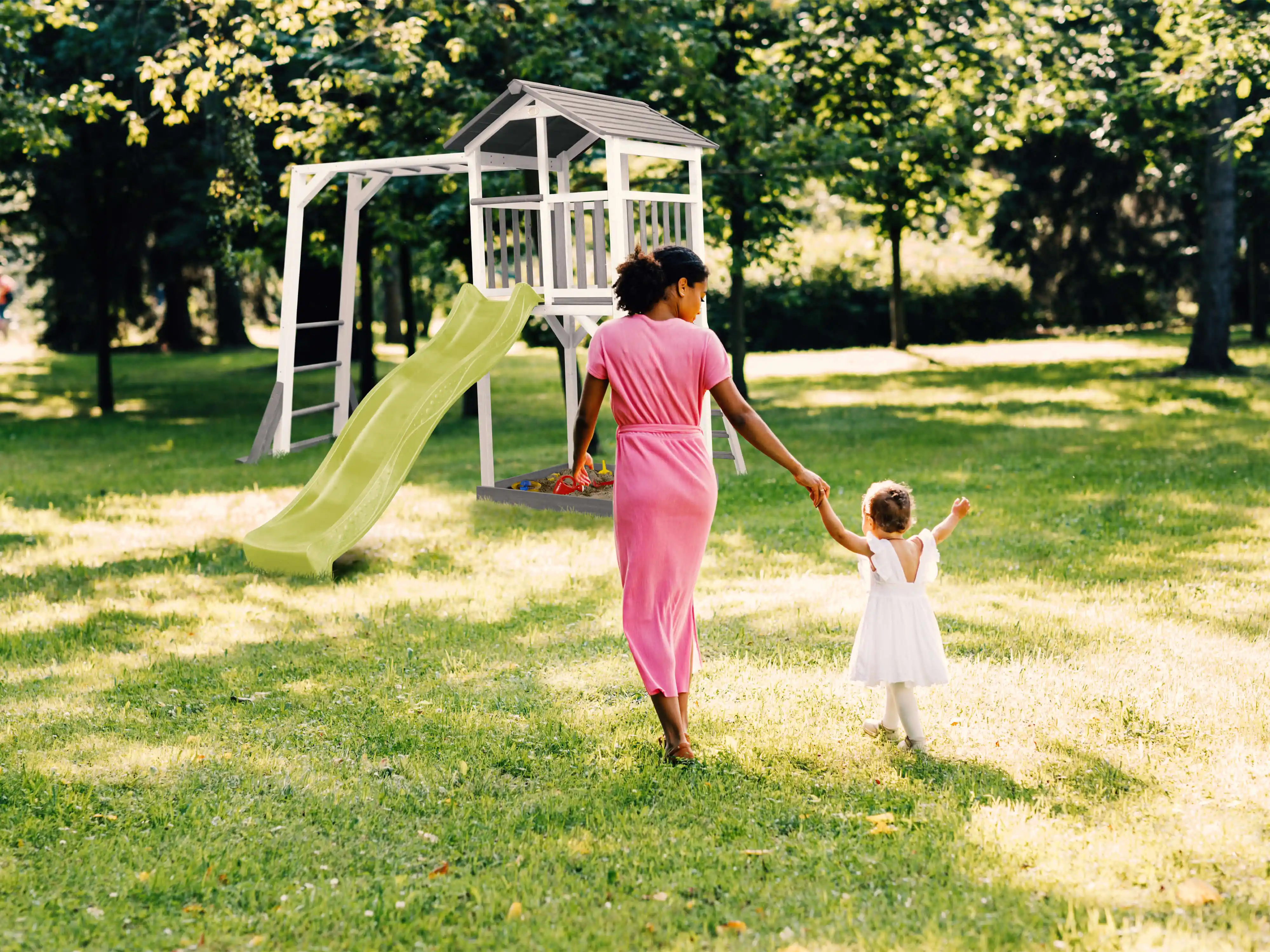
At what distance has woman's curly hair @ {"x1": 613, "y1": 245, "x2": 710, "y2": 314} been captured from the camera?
486 cm

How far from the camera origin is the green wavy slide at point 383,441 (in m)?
8.05

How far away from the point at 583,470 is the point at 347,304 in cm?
354

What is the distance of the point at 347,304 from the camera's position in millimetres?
10828

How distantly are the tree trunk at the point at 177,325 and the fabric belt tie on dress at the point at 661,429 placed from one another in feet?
100

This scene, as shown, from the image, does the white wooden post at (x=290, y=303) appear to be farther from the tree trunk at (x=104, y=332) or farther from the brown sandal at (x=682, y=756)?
the tree trunk at (x=104, y=332)

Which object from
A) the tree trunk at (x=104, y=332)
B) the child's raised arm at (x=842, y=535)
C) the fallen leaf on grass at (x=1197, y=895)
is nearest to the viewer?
the fallen leaf on grass at (x=1197, y=895)

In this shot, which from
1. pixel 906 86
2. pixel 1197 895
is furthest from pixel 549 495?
pixel 906 86

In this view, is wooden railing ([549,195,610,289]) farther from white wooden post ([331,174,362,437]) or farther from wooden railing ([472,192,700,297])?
white wooden post ([331,174,362,437])

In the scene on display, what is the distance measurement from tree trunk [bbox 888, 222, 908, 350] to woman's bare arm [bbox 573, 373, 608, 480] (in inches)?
886

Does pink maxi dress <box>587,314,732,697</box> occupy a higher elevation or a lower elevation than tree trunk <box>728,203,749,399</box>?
lower

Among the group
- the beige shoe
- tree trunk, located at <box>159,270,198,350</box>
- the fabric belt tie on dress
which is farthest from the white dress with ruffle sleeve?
tree trunk, located at <box>159,270,198,350</box>

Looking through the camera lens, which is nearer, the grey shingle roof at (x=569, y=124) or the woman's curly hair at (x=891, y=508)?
the woman's curly hair at (x=891, y=508)

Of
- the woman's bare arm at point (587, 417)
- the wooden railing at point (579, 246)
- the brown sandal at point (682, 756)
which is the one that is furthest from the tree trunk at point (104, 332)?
the brown sandal at point (682, 756)

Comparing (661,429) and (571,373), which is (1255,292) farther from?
(661,429)
